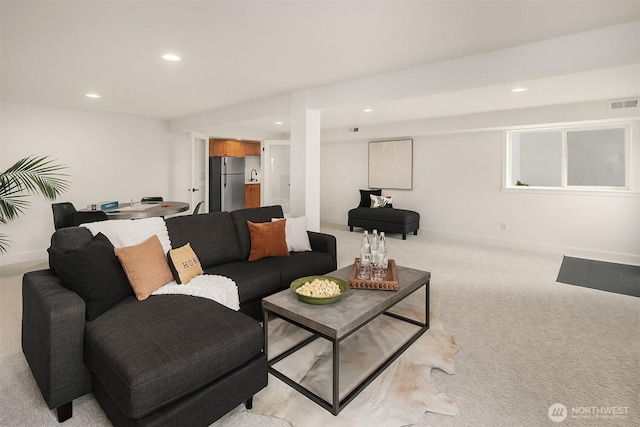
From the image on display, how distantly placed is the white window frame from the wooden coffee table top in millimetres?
4439

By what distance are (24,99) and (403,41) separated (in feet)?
17.1

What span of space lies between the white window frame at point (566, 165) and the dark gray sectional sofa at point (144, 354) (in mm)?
5575

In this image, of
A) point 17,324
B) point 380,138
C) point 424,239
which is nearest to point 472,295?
point 424,239

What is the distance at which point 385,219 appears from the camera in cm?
672

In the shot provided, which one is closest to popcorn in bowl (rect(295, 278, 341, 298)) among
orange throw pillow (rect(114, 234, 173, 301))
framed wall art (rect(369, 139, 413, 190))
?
orange throw pillow (rect(114, 234, 173, 301))

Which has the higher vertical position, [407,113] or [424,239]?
[407,113]

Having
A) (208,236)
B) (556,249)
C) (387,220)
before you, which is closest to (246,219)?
(208,236)

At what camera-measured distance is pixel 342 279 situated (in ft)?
8.16

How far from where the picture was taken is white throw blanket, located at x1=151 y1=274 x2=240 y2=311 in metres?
2.29

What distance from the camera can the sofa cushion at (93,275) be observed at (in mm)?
1880

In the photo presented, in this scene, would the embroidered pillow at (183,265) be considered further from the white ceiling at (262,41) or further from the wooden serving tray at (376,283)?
the white ceiling at (262,41)

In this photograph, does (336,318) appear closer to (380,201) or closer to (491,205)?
(491,205)

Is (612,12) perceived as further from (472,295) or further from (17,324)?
(17,324)

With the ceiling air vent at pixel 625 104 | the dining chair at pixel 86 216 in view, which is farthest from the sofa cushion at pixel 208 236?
the ceiling air vent at pixel 625 104
